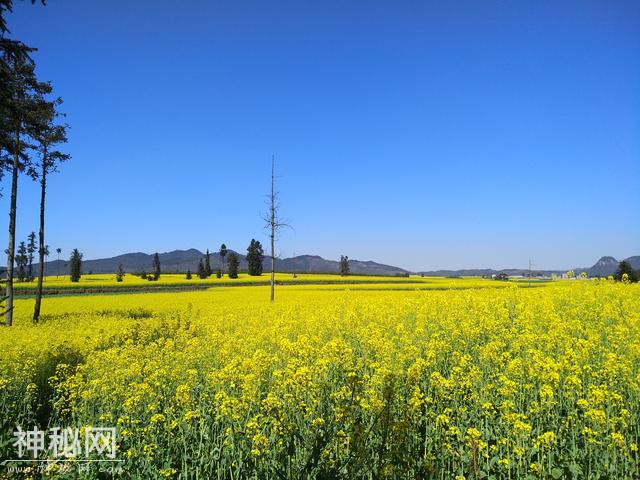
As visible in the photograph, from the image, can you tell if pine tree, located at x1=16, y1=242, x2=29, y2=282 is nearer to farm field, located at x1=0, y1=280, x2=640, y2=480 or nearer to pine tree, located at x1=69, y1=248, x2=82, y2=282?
pine tree, located at x1=69, y1=248, x2=82, y2=282

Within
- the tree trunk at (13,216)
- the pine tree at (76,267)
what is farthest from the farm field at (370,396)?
the pine tree at (76,267)

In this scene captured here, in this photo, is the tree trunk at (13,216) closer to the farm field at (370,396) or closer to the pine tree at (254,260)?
the farm field at (370,396)

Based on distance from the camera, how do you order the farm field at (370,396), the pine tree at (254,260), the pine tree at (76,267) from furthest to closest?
the pine tree at (254,260), the pine tree at (76,267), the farm field at (370,396)

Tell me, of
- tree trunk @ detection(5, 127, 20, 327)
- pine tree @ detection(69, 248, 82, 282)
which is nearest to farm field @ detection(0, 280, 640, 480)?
tree trunk @ detection(5, 127, 20, 327)

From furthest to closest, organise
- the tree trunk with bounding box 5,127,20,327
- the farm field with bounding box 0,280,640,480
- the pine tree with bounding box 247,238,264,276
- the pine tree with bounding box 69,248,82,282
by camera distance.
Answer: the pine tree with bounding box 247,238,264,276 < the pine tree with bounding box 69,248,82,282 < the tree trunk with bounding box 5,127,20,327 < the farm field with bounding box 0,280,640,480

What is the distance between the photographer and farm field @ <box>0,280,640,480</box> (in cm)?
402

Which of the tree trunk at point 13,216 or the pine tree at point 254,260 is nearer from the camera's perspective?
the tree trunk at point 13,216

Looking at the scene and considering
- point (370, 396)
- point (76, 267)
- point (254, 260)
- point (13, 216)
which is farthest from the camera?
point (254, 260)

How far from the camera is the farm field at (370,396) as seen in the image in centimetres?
402

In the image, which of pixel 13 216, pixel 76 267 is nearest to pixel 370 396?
pixel 13 216

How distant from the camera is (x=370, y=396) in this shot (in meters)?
5.04

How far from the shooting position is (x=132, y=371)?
6.99 m

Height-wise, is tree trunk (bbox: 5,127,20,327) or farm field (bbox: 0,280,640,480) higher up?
tree trunk (bbox: 5,127,20,327)

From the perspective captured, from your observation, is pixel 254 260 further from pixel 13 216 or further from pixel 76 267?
pixel 13 216
